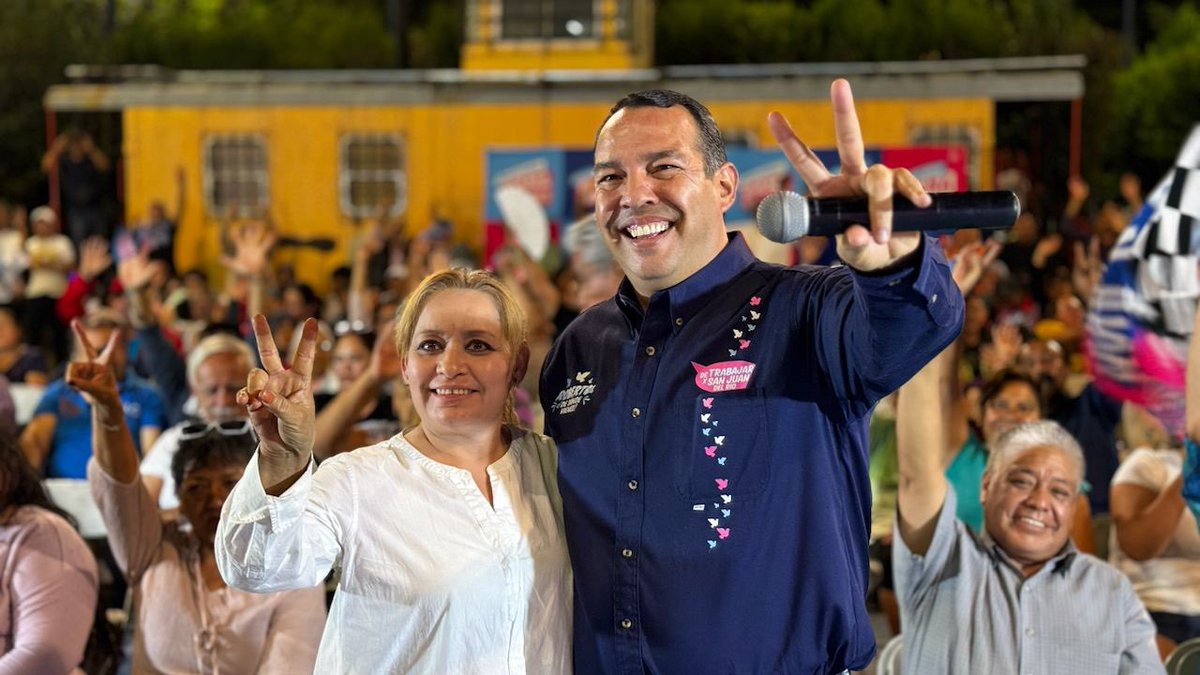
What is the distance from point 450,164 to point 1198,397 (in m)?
14.9

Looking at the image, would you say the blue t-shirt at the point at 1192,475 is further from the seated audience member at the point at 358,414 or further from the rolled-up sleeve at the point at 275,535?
the seated audience member at the point at 358,414

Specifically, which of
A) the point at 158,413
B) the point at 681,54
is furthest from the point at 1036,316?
the point at 681,54

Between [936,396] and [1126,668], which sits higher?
[936,396]

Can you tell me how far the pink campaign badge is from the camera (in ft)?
9.20

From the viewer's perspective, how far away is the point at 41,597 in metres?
4.07

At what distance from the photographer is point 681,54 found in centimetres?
2919

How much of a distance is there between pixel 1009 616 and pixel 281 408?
7.06 ft

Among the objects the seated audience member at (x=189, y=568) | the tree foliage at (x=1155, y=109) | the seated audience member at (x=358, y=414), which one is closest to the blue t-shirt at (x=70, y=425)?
the seated audience member at (x=358, y=414)

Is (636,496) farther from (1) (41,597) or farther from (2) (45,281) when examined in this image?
(2) (45,281)

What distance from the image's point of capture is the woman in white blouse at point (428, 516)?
8.87 feet

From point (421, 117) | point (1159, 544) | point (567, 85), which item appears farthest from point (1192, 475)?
point (421, 117)

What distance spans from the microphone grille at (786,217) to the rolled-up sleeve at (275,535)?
3.22 ft

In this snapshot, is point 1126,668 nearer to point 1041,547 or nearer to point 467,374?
point 1041,547

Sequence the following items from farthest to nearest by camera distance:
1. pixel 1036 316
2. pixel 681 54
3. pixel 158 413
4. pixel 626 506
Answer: pixel 681 54 < pixel 1036 316 < pixel 158 413 < pixel 626 506
